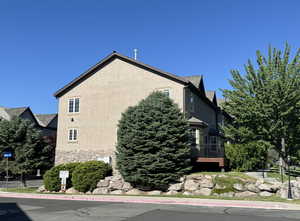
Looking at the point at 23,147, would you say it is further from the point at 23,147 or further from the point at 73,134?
the point at 73,134

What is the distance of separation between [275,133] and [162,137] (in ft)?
30.1

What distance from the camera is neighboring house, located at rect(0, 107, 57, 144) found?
4962 centimetres

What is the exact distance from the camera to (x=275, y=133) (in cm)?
2211

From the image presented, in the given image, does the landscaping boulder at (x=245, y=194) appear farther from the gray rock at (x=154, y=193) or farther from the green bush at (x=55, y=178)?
the green bush at (x=55, y=178)

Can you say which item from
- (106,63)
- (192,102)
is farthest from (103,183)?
(106,63)

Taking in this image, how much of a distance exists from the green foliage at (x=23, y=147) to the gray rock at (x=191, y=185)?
15.0 meters

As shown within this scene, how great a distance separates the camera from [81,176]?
2245cm

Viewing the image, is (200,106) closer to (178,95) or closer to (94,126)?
(178,95)

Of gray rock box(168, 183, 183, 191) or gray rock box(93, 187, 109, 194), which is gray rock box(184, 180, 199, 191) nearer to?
gray rock box(168, 183, 183, 191)

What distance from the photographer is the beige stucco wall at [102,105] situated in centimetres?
2689

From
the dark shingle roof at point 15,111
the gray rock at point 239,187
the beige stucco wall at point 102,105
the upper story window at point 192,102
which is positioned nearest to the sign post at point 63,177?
the beige stucco wall at point 102,105

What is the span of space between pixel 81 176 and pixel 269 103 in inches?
623

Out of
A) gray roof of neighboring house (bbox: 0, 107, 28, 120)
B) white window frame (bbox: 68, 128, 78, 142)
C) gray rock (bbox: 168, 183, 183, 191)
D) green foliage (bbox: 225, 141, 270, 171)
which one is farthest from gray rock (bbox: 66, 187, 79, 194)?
gray roof of neighboring house (bbox: 0, 107, 28, 120)

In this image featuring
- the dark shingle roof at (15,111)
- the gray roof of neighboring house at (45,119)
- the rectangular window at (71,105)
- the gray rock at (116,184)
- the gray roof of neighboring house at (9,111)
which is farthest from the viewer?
the gray roof of neighboring house at (45,119)
